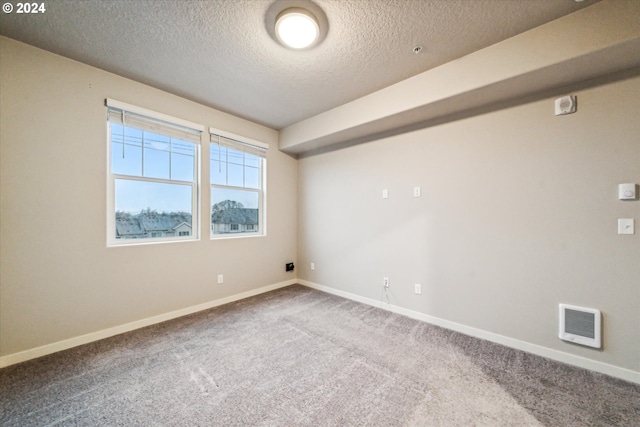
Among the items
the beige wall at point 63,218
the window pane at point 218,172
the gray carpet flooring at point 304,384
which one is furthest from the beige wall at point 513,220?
the beige wall at point 63,218

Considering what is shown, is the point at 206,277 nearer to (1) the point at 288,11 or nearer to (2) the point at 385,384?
(2) the point at 385,384

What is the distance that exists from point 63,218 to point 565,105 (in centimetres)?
463

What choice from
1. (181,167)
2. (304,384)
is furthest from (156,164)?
(304,384)

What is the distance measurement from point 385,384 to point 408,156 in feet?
8.04

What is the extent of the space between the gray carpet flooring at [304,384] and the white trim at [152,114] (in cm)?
239

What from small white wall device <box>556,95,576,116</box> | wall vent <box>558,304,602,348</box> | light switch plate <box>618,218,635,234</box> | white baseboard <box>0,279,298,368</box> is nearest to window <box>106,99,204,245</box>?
white baseboard <box>0,279,298,368</box>

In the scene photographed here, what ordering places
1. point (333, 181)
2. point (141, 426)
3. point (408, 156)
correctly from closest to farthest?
point (141, 426) → point (408, 156) → point (333, 181)

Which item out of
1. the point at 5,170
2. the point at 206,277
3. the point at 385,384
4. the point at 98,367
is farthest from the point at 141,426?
the point at 5,170

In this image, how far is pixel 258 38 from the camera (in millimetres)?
1965

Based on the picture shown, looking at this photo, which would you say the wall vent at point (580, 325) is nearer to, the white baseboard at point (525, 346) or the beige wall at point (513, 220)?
the beige wall at point (513, 220)

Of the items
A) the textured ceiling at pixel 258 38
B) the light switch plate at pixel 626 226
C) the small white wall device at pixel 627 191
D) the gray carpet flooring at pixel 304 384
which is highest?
the textured ceiling at pixel 258 38

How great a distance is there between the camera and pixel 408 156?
3.02 meters

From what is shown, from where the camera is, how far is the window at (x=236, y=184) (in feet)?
11.0

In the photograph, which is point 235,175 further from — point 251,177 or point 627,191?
point 627,191
